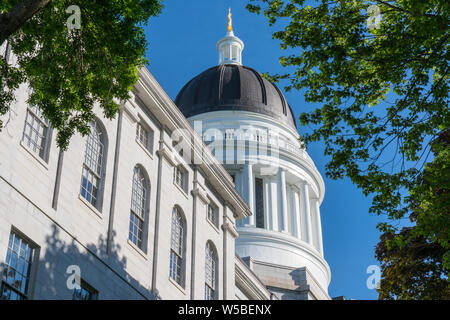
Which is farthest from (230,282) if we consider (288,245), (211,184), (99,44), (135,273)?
(288,245)

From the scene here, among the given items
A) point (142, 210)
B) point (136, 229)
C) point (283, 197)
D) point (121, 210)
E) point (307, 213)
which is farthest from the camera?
point (307, 213)

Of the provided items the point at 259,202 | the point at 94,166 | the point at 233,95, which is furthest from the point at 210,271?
the point at 233,95

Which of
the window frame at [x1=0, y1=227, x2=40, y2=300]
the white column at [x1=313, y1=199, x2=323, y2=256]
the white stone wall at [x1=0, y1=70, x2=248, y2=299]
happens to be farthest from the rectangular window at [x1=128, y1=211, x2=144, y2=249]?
the white column at [x1=313, y1=199, x2=323, y2=256]

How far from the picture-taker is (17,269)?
19062 mm

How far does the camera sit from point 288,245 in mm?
56281

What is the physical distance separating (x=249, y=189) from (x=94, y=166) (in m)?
34.0

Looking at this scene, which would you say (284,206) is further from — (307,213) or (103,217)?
(103,217)

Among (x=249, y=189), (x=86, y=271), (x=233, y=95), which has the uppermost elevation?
(x=233, y=95)

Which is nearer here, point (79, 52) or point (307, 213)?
point (79, 52)

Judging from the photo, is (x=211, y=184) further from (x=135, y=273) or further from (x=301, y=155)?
(x=301, y=155)

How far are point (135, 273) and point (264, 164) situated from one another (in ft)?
115

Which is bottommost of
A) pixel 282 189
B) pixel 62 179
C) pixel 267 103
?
pixel 62 179

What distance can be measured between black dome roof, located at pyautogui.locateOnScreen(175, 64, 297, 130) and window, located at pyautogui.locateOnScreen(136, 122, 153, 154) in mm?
33258

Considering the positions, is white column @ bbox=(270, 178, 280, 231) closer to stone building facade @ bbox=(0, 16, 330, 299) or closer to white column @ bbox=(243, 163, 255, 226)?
white column @ bbox=(243, 163, 255, 226)
